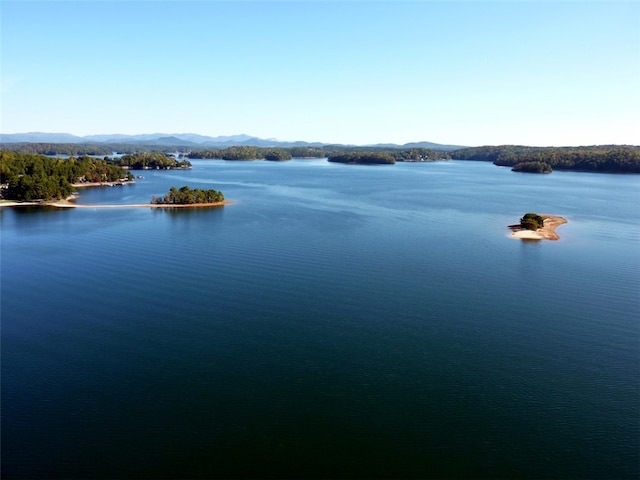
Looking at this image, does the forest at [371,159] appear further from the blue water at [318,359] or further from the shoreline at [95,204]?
the blue water at [318,359]

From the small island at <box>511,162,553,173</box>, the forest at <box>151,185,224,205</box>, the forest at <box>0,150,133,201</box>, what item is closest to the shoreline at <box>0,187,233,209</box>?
the forest at <box>151,185,224,205</box>

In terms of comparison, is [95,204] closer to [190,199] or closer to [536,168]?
[190,199]

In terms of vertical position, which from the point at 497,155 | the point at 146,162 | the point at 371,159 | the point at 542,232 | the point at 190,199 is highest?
the point at 497,155

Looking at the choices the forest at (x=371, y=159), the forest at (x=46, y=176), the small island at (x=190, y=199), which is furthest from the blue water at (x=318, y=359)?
the forest at (x=371, y=159)

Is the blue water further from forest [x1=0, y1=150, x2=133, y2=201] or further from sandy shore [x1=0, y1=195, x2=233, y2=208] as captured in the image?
forest [x1=0, y1=150, x2=133, y2=201]

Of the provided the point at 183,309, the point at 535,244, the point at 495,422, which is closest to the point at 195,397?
the point at 183,309

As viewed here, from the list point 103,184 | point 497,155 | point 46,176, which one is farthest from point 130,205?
point 497,155
